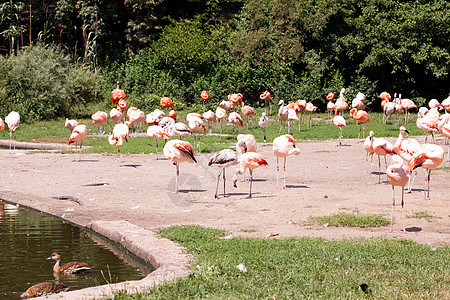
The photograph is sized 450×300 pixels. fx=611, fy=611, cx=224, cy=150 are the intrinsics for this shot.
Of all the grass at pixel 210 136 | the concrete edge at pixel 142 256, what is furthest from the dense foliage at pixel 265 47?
the concrete edge at pixel 142 256

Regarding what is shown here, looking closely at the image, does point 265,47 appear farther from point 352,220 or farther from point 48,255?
point 48,255

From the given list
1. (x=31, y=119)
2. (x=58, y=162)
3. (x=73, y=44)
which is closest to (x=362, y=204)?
(x=58, y=162)

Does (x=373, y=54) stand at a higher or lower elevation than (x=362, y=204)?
higher

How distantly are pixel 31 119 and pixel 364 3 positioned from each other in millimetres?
15752

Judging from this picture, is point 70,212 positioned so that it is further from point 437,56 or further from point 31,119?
point 437,56

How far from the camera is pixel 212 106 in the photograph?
27312mm

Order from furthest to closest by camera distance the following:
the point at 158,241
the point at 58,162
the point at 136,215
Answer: the point at 58,162
the point at 136,215
the point at 158,241

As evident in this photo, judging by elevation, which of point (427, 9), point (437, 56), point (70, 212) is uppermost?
point (427, 9)

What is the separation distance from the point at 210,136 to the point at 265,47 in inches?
422

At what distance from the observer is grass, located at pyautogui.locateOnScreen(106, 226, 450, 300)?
5160mm

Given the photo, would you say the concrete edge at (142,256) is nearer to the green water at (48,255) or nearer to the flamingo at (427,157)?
the green water at (48,255)

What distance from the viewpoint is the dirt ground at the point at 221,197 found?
27.2 ft

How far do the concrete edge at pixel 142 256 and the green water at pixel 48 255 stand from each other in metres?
0.11

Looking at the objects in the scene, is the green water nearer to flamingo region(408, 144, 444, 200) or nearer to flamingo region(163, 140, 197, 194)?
flamingo region(163, 140, 197, 194)
